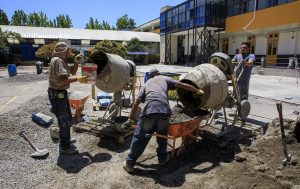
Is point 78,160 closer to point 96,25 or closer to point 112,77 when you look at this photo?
point 112,77

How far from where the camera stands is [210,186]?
387cm

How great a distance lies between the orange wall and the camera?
65.0 ft

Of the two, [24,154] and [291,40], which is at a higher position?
[291,40]

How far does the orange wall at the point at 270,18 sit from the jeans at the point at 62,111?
64.2 feet

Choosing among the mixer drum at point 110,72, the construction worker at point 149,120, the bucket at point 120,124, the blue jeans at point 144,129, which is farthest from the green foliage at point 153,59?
the blue jeans at point 144,129

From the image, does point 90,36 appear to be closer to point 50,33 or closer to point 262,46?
point 50,33

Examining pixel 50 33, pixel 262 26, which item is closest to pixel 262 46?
pixel 262 26

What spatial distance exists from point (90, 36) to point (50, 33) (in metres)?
5.76

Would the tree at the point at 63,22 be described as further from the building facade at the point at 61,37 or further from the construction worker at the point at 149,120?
the construction worker at the point at 149,120

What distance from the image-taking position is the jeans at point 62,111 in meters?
4.71

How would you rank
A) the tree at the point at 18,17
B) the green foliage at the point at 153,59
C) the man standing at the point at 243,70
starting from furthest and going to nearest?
the tree at the point at 18,17 → the green foliage at the point at 153,59 → the man standing at the point at 243,70

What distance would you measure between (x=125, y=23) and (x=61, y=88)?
236 ft

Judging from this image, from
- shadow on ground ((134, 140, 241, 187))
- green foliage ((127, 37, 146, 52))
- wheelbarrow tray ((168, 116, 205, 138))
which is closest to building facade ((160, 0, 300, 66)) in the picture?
green foliage ((127, 37, 146, 52))

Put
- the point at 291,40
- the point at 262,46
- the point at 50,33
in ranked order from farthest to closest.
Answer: the point at 50,33, the point at 262,46, the point at 291,40
